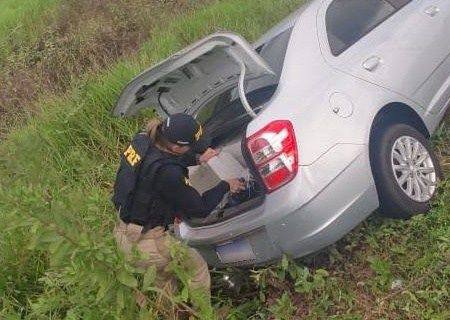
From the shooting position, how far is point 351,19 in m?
4.48

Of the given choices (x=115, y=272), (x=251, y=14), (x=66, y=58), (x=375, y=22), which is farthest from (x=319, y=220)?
(x=66, y=58)

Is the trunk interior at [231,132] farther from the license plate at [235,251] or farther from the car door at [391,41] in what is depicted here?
the car door at [391,41]

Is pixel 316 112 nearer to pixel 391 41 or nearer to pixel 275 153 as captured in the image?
Result: pixel 275 153

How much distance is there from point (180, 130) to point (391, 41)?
1767 mm

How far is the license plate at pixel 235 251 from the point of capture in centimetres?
386

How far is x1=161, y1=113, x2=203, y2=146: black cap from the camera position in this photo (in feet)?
11.5

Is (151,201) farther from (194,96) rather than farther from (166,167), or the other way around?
(194,96)

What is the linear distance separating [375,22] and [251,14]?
3.98 m

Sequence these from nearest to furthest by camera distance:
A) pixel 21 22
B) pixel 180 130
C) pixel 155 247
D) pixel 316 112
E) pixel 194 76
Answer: pixel 180 130 → pixel 316 112 → pixel 155 247 → pixel 194 76 → pixel 21 22

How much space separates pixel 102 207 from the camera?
5.31 metres

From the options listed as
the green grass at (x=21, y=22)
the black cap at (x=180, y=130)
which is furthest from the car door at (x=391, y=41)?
the green grass at (x=21, y=22)

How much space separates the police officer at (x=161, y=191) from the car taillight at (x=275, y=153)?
338 mm

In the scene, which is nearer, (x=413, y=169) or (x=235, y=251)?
(x=235, y=251)

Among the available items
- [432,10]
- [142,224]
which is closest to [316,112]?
[142,224]
